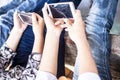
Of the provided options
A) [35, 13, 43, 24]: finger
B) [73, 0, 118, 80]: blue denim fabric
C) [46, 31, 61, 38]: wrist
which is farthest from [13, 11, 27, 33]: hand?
[73, 0, 118, 80]: blue denim fabric

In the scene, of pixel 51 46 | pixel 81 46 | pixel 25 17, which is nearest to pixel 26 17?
pixel 25 17

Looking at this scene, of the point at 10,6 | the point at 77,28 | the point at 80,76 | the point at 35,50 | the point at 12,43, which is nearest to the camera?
the point at 80,76

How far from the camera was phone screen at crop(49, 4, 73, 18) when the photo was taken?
92 centimetres

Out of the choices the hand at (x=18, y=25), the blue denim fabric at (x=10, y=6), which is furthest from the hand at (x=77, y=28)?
the blue denim fabric at (x=10, y=6)

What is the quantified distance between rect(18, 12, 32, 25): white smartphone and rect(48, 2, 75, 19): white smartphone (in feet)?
0.44

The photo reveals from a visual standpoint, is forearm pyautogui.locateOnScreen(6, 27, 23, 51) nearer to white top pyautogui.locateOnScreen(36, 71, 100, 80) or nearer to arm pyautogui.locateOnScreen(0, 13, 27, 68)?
arm pyautogui.locateOnScreen(0, 13, 27, 68)

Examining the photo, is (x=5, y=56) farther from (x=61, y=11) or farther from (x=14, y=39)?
(x=61, y=11)

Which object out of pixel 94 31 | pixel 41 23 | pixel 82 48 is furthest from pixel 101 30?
pixel 41 23

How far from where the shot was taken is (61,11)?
946mm

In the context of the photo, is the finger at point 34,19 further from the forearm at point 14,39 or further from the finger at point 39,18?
the forearm at point 14,39

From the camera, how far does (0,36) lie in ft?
3.88

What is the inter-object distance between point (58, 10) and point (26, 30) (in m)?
0.26

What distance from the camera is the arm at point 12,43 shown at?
1113 mm

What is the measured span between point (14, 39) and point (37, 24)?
0.16 meters
